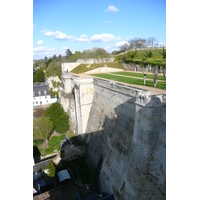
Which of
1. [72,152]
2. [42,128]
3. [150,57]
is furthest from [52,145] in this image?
[150,57]

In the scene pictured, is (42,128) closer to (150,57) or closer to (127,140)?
(127,140)

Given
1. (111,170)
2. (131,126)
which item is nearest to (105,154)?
(111,170)

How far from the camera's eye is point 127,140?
12383 mm

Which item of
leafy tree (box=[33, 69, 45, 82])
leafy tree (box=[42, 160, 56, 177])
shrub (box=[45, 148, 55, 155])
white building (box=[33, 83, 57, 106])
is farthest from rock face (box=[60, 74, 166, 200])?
leafy tree (box=[33, 69, 45, 82])

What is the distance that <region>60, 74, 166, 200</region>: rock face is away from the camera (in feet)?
28.8

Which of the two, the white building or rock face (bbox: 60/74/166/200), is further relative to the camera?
the white building

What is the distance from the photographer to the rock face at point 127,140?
877 cm

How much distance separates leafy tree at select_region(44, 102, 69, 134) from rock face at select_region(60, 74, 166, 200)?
3256 millimetres

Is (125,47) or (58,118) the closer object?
(58,118)

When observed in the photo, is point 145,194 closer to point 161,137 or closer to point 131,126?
point 161,137

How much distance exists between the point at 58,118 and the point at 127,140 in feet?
43.8

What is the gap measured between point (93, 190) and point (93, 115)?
7862 millimetres

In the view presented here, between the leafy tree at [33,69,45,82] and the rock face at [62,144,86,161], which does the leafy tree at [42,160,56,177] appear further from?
the leafy tree at [33,69,45,82]
